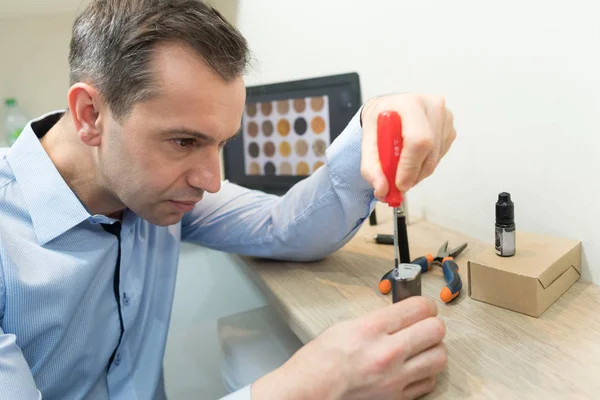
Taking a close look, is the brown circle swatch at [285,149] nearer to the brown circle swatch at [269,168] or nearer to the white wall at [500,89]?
the brown circle swatch at [269,168]

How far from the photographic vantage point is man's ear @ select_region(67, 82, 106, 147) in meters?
0.62

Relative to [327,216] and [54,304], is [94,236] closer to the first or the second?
[54,304]

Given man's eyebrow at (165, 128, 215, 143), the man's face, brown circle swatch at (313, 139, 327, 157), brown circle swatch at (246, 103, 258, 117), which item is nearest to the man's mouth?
the man's face

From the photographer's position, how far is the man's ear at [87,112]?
0.62m

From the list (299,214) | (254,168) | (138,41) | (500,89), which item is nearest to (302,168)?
(254,168)

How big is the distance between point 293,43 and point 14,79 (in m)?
0.76

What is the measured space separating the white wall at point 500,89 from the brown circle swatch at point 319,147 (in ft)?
0.59

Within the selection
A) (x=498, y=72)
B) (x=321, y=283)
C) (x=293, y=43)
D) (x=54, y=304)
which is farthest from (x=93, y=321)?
(x=293, y=43)

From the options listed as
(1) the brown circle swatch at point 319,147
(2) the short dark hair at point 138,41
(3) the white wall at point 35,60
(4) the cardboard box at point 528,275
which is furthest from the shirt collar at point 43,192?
(3) the white wall at point 35,60

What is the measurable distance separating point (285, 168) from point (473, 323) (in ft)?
2.53

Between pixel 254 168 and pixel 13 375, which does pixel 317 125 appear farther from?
pixel 13 375

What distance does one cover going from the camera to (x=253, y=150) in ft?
4.34

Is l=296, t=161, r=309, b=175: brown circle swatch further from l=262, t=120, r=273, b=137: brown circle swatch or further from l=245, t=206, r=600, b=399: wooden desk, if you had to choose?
l=245, t=206, r=600, b=399: wooden desk

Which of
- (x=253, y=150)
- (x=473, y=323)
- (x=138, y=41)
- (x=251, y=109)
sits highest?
(x=138, y=41)
